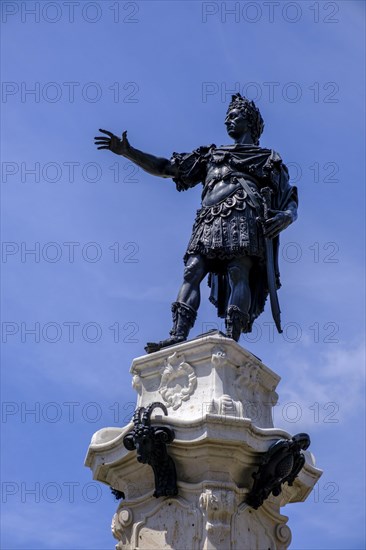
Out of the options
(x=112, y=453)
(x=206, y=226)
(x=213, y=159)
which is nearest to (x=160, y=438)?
(x=112, y=453)

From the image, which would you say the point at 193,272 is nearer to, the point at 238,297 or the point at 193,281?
the point at 193,281

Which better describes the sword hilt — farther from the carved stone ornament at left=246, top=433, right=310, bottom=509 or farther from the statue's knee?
the carved stone ornament at left=246, top=433, right=310, bottom=509

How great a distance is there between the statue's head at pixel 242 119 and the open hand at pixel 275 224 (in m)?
1.69

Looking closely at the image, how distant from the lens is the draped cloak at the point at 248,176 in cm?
1360

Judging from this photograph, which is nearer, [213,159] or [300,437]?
[300,437]

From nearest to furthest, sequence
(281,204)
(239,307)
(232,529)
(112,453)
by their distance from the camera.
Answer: (232,529), (112,453), (239,307), (281,204)

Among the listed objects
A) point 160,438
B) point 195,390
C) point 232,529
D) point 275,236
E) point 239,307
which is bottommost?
point 232,529

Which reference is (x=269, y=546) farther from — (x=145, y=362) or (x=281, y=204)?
(x=281, y=204)

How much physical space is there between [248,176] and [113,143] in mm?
1976

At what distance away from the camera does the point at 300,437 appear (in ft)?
38.4

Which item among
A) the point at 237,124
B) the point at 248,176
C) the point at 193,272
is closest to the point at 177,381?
the point at 193,272

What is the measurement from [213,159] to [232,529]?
17.3 feet

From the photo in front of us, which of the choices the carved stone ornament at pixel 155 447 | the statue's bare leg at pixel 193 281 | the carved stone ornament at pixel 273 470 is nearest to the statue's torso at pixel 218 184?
the statue's bare leg at pixel 193 281

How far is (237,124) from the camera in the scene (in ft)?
47.5
